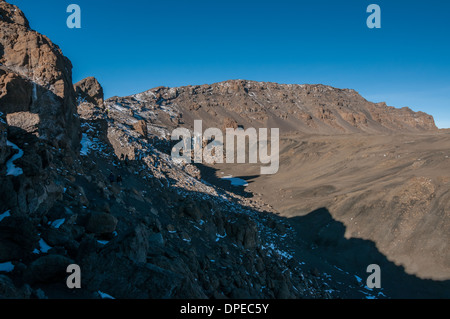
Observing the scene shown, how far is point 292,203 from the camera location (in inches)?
1357

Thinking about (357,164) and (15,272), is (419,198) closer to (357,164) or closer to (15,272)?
(357,164)

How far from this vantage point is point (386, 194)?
2678 centimetres

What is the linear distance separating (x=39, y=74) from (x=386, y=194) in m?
28.8

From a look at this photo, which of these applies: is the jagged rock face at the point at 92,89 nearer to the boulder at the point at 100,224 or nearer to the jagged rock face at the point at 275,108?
the boulder at the point at 100,224

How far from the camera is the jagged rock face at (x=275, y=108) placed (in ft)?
349

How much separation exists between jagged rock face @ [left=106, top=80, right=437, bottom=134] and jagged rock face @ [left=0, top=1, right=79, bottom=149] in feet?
255

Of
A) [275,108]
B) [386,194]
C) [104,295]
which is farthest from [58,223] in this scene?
[275,108]

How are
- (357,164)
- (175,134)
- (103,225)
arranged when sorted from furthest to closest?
1. (175,134)
2. (357,164)
3. (103,225)

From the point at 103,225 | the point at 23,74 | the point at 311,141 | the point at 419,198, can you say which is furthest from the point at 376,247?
the point at 311,141

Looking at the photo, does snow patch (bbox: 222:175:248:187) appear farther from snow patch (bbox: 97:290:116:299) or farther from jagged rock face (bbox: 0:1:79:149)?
snow patch (bbox: 97:290:116:299)

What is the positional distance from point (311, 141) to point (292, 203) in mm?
37469

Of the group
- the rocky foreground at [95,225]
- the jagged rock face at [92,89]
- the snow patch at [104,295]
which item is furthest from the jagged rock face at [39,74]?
the jagged rock face at [92,89]

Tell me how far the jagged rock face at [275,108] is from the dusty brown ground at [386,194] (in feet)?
186

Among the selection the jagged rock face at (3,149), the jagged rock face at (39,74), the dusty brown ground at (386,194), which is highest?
the jagged rock face at (39,74)
